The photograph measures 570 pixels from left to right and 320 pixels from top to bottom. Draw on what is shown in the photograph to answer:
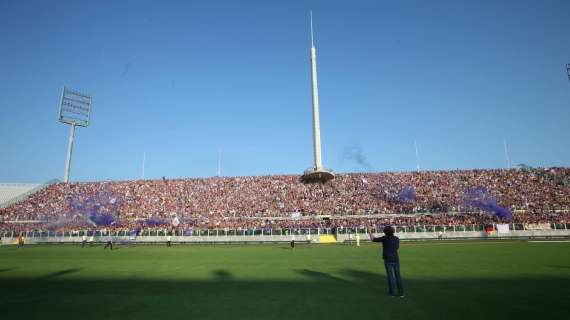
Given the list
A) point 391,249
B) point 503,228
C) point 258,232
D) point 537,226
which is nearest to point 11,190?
point 258,232

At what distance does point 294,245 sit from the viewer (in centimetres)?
3466

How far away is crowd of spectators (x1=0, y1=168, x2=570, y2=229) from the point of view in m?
47.1

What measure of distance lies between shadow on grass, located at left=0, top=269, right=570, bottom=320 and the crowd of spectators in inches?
1305

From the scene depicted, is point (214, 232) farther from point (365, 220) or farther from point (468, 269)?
point (468, 269)

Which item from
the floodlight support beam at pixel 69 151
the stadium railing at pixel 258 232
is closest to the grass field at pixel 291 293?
the stadium railing at pixel 258 232

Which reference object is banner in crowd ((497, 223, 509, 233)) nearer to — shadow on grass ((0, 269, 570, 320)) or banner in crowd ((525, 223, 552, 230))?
banner in crowd ((525, 223, 552, 230))

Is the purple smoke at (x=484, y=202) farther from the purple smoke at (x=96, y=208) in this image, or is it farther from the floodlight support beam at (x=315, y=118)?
the purple smoke at (x=96, y=208)

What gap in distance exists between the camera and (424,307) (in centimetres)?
780

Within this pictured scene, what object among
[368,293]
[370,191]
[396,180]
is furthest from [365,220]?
[368,293]

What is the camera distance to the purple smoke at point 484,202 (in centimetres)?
4494

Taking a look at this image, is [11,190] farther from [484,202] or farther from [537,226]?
[537,226]

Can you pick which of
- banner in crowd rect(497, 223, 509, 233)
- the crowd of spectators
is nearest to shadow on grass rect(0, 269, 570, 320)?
banner in crowd rect(497, 223, 509, 233)

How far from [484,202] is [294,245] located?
29805 mm

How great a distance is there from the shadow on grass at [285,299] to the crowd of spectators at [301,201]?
3314 cm
